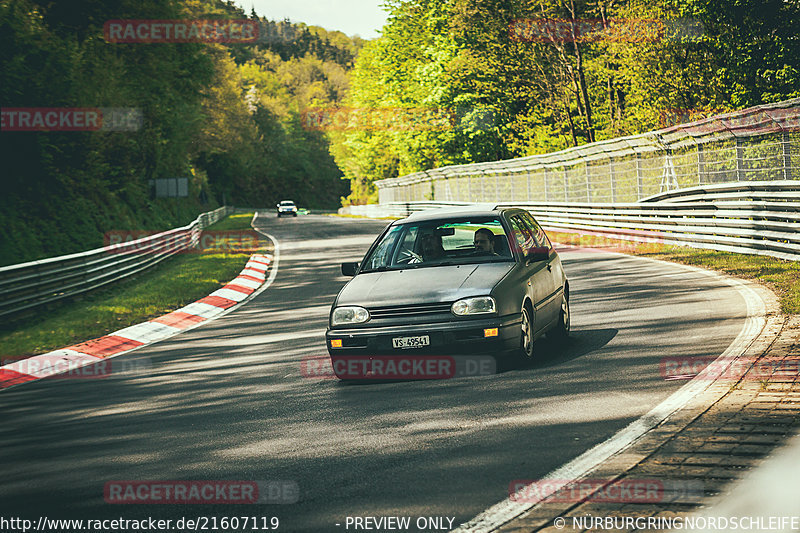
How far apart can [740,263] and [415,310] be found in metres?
10.5

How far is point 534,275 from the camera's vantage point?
906cm

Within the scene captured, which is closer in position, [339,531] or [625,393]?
[339,531]

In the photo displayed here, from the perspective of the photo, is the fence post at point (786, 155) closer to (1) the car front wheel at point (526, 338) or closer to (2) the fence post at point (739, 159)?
(2) the fence post at point (739, 159)

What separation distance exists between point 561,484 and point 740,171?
51.4 ft

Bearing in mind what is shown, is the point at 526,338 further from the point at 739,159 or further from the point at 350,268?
the point at 739,159

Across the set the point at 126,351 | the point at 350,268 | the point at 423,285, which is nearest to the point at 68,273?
the point at 126,351

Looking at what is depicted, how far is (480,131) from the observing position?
53594 mm

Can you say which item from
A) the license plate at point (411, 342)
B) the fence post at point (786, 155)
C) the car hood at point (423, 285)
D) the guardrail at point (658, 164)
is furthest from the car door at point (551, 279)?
the fence post at point (786, 155)

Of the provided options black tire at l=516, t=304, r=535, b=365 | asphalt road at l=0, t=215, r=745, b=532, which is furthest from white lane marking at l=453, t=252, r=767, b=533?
black tire at l=516, t=304, r=535, b=365

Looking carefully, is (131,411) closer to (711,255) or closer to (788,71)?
(711,255)

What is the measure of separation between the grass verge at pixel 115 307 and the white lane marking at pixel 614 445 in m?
9.59

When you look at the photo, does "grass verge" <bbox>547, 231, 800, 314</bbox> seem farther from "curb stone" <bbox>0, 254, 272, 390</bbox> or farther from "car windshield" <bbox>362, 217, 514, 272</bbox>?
"curb stone" <bbox>0, 254, 272, 390</bbox>

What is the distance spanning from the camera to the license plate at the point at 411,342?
7.93m

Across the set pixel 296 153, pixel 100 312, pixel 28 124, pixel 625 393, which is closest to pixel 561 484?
pixel 625 393
